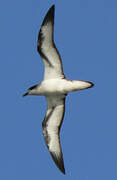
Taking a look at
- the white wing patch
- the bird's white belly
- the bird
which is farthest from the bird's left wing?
the white wing patch

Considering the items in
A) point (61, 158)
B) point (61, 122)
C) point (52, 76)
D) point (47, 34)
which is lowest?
point (61, 158)

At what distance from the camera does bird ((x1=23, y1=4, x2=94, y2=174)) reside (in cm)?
2542

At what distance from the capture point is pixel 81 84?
24.8 m

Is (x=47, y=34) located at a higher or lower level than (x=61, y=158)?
higher

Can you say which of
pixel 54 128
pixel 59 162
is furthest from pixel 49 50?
pixel 59 162

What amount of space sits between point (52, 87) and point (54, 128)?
2587mm

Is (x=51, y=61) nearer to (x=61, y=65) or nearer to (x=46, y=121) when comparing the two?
(x=61, y=65)

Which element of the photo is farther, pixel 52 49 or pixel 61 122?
pixel 61 122

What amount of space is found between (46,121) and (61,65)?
3086mm

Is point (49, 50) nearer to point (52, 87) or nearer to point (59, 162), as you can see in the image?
point (52, 87)

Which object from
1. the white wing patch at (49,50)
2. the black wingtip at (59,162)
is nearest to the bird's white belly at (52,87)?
the white wing patch at (49,50)

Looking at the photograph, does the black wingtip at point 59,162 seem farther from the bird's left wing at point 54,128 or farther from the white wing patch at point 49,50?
the white wing patch at point 49,50

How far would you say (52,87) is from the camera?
25766 millimetres

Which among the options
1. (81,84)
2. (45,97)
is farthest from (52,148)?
(81,84)
